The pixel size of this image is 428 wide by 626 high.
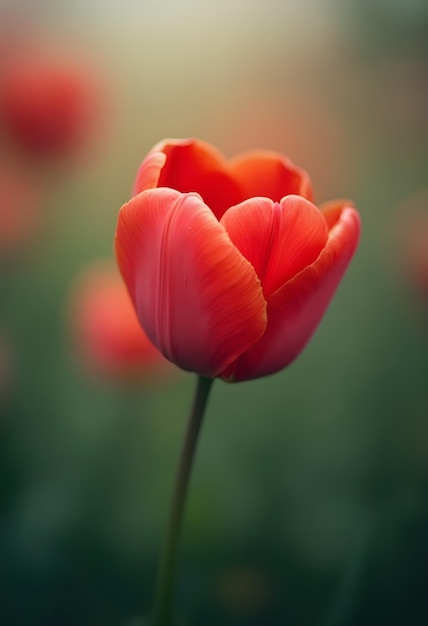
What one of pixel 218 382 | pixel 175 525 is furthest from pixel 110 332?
pixel 175 525

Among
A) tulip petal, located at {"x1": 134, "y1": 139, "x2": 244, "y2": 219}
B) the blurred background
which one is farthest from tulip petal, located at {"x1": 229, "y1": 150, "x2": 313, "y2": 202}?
the blurred background

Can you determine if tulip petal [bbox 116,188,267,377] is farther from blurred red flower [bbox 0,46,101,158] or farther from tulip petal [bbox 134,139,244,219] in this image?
blurred red flower [bbox 0,46,101,158]

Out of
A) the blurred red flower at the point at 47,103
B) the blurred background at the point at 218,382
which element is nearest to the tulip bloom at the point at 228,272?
the blurred background at the point at 218,382

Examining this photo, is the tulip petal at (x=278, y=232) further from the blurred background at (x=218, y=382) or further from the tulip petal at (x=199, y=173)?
the blurred background at (x=218, y=382)

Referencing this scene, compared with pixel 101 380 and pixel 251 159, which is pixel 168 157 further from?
pixel 101 380

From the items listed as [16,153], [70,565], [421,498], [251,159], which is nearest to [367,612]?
[421,498]
